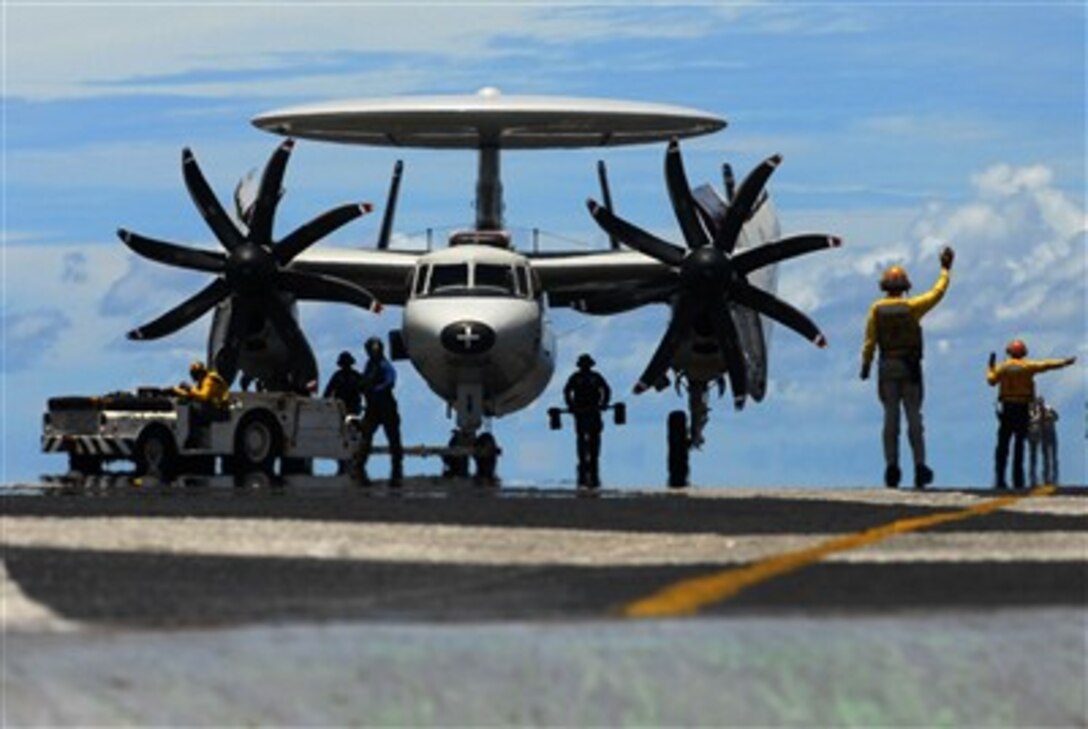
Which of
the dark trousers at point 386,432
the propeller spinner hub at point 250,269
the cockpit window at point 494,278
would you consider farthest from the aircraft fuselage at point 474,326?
the propeller spinner hub at point 250,269

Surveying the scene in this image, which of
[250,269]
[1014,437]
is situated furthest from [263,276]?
[1014,437]

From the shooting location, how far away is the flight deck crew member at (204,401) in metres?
39.2

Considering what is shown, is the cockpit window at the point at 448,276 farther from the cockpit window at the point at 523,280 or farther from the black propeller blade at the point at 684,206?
the black propeller blade at the point at 684,206

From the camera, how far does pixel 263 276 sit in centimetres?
4969

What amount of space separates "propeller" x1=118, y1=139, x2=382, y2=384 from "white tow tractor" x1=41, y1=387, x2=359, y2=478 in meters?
8.01

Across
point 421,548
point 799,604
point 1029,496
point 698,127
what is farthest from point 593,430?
point 799,604

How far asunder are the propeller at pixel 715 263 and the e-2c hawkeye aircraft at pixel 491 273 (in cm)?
3

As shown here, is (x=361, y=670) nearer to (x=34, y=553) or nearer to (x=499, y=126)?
(x=34, y=553)

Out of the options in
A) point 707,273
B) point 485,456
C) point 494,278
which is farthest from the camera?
point 707,273

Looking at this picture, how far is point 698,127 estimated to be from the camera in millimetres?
55781

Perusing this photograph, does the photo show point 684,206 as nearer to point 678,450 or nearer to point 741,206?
point 741,206

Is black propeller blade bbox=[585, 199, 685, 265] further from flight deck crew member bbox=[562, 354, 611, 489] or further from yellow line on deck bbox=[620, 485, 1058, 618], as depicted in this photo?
yellow line on deck bbox=[620, 485, 1058, 618]

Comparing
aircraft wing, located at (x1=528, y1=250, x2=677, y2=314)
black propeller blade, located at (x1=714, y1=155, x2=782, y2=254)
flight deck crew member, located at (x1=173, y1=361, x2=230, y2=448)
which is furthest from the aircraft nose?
aircraft wing, located at (x1=528, y1=250, x2=677, y2=314)

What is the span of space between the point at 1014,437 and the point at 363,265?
1678cm
